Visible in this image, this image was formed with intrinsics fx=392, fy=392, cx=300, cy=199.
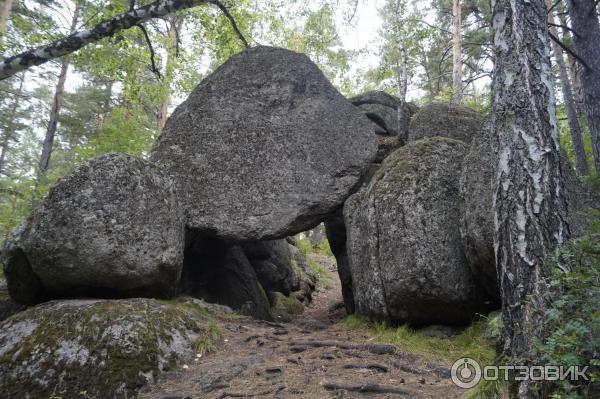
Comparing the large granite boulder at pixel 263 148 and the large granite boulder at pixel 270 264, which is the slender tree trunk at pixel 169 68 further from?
the large granite boulder at pixel 270 264

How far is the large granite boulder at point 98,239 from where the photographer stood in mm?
6375

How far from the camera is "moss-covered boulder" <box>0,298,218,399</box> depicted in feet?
16.3

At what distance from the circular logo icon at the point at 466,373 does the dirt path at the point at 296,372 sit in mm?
108

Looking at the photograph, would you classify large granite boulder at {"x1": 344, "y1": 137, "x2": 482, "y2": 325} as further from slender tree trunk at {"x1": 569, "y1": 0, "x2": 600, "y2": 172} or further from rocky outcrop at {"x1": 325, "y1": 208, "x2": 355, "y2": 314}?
slender tree trunk at {"x1": 569, "y1": 0, "x2": 600, "y2": 172}

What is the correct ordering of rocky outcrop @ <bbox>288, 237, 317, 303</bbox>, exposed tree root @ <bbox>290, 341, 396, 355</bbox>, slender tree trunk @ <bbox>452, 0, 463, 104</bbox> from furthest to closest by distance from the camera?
slender tree trunk @ <bbox>452, 0, 463, 104</bbox>
rocky outcrop @ <bbox>288, 237, 317, 303</bbox>
exposed tree root @ <bbox>290, 341, 396, 355</bbox>

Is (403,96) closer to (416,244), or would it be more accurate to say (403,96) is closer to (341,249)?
(341,249)

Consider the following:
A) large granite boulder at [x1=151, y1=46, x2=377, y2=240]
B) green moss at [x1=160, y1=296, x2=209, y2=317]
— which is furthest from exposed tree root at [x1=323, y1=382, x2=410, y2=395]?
large granite boulder at [x1=151, y1=46, x2=377, y2=240]

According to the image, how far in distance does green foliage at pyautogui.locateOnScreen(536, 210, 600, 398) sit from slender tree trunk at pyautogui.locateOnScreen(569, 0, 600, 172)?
5629 millimetres

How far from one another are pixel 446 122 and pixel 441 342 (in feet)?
19.7

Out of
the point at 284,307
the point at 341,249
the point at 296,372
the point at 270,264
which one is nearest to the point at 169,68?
the point at 270,264

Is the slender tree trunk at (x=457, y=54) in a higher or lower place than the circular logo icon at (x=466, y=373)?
higher

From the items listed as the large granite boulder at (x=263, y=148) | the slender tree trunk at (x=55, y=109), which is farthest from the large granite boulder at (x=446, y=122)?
the slender tree trunk at (x=55, y=109)

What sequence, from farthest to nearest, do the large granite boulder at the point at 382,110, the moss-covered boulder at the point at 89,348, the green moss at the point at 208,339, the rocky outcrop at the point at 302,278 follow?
1. the rocky outcrop at the point at 302,278
2. the large granite boulder at the point at 382,110
3. the green moss at the point at 208,339
4. the moss-covered boulder at the point at 89,348
